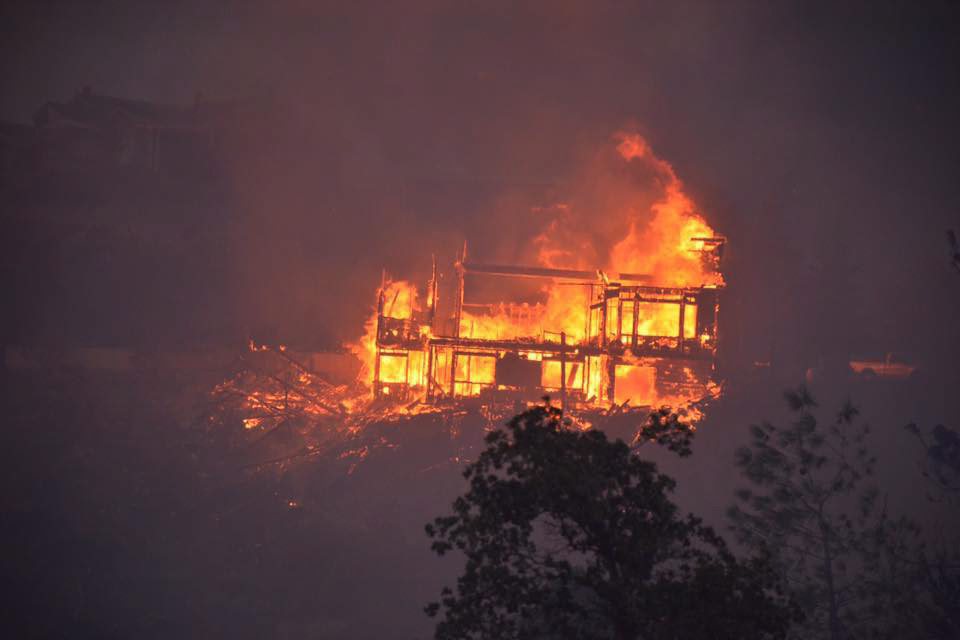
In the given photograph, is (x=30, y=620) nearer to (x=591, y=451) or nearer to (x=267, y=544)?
(x=267, y=544)

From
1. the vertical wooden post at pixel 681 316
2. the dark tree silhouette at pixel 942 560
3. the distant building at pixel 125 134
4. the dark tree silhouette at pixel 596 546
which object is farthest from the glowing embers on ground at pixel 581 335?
the dark tree silhouette at pixel 596 546

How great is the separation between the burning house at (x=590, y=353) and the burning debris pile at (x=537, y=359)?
54 mm

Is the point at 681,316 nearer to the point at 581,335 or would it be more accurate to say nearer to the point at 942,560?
the point at 581,335

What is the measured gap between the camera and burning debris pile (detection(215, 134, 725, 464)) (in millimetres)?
35156

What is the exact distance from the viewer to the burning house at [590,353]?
35.6 metres

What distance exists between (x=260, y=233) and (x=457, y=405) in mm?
24196

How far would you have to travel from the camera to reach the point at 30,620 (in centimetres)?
2514

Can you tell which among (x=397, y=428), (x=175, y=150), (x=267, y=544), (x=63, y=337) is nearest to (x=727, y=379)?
(x=397, y=428)

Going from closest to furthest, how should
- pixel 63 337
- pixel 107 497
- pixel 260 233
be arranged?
pixel 107 497, pixel 63 337, pixel 260 233

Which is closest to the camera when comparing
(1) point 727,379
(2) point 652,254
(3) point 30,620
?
(3) point 30,620

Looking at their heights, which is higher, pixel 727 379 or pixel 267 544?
pixel 727 379

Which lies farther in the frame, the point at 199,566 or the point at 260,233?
the point at 260,233

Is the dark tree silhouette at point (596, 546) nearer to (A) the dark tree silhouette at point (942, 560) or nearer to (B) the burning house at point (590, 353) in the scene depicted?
(A) the dark tree silhouette at point (942, 560)

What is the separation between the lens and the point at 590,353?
117 feet
